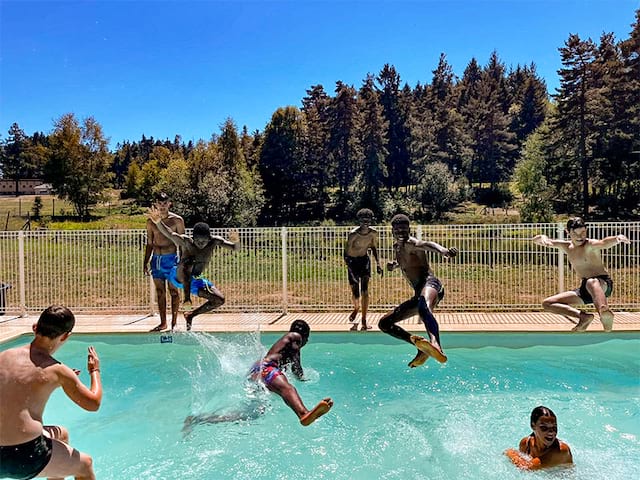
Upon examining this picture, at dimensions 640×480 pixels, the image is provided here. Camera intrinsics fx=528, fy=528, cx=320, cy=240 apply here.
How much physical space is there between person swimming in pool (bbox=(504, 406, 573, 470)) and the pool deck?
447 centimetres

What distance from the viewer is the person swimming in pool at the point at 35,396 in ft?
9.72

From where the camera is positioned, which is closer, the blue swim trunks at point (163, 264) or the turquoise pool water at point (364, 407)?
the turquoise pool water at point (364, 407)

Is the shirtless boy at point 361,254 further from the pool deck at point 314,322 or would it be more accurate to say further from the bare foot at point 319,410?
the bare foot at point 319,410

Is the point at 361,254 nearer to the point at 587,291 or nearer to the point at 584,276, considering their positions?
the point at 584,276

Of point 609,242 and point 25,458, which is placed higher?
point 609,242

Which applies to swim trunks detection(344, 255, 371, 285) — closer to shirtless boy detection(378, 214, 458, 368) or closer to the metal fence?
the metal fence

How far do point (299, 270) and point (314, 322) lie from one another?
6.20 ft

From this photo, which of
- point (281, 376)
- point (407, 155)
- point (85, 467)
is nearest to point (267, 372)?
point (281, 376)

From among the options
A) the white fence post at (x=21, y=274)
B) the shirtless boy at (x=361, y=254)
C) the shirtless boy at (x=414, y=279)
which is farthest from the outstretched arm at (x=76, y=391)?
the white fence post at (x=21, y=274)

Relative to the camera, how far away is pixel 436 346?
5402 mm

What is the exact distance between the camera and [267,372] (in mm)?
5238

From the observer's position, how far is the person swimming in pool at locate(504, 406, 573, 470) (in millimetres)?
4285

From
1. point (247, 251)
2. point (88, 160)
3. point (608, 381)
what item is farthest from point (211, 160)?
point (608, 381)

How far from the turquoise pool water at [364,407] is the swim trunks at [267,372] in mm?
695
